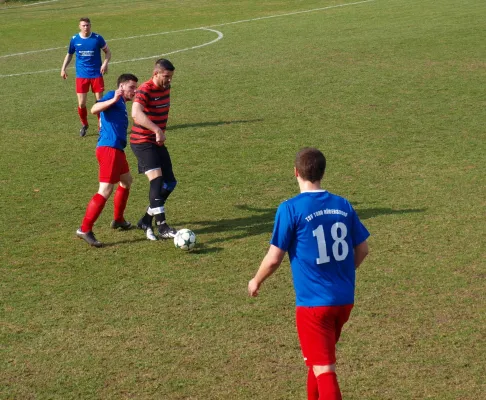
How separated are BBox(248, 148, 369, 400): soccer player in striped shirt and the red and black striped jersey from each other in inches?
209

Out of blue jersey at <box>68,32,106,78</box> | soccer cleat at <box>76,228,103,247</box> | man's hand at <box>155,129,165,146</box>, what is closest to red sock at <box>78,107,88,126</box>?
blue jersey at <box>68,32,106,78</box>

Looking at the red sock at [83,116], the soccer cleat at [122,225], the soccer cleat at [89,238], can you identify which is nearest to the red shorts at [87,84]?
the red sock at [83,116]

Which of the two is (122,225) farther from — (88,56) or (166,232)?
(88,56)

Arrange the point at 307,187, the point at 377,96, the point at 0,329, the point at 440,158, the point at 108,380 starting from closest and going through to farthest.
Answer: the point at 307,187
the point at 108,380
the point at 0,329
the point at 440,158
the point at 377,96

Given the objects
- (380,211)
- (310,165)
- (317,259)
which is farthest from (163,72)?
(317,259)

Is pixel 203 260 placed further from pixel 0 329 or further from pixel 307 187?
pixel 307 187

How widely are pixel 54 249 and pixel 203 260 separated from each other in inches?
82.5

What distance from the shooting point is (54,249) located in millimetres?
10883

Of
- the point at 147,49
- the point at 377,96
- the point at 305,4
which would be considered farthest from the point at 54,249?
the point at 305,4

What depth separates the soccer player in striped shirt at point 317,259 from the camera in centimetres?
600

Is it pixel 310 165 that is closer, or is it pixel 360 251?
pixel 310 165

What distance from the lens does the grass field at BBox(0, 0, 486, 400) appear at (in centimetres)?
758

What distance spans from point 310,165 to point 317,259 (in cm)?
70

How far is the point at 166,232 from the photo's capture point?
36.1 feet
